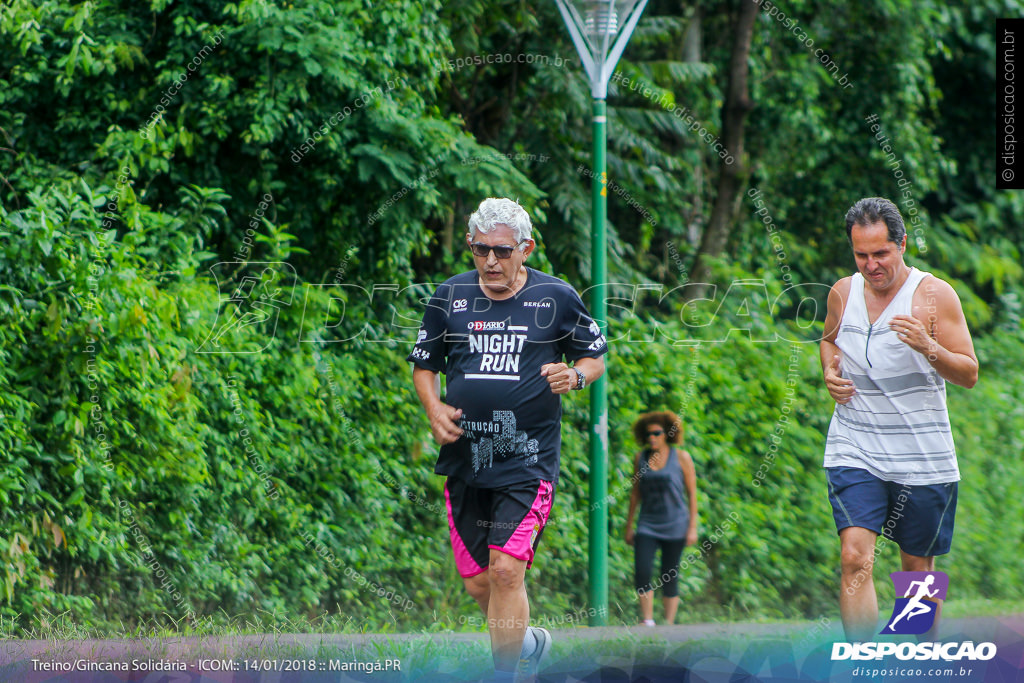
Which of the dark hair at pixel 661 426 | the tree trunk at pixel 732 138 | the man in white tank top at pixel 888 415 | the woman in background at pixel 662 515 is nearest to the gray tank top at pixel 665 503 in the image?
the woman in background at pixel 662 515

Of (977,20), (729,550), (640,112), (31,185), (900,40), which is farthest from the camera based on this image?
(977,20)

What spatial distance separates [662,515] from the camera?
7.07 metres

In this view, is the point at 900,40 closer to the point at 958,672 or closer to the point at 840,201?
the point at 840,201

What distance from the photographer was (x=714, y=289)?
975 cm

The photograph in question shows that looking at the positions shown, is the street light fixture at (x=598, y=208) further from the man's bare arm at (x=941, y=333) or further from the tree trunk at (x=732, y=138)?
the tree trunk at (x=732, y=138)

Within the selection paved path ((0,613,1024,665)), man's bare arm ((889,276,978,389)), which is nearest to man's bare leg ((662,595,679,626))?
paved path ((0,613,1024,665))

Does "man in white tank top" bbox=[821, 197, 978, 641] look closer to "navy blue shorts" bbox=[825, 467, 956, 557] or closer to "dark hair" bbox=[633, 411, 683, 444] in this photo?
"navy blue shorts" bbox=[825, 467, 956, 557]

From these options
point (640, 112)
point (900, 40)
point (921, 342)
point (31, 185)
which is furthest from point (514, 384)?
point (900, 40)

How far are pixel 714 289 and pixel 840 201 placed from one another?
404cm

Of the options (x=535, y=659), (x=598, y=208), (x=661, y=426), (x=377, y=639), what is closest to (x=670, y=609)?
(x=661, y=426)

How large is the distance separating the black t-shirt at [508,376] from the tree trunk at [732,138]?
6559 millimetres

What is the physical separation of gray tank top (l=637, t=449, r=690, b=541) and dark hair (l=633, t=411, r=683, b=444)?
0.71 feet

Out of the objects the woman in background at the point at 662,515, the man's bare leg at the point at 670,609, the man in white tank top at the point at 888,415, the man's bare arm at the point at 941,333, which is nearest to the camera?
the man's bare arm at the point at 941,333

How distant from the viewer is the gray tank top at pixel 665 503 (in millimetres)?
7043
